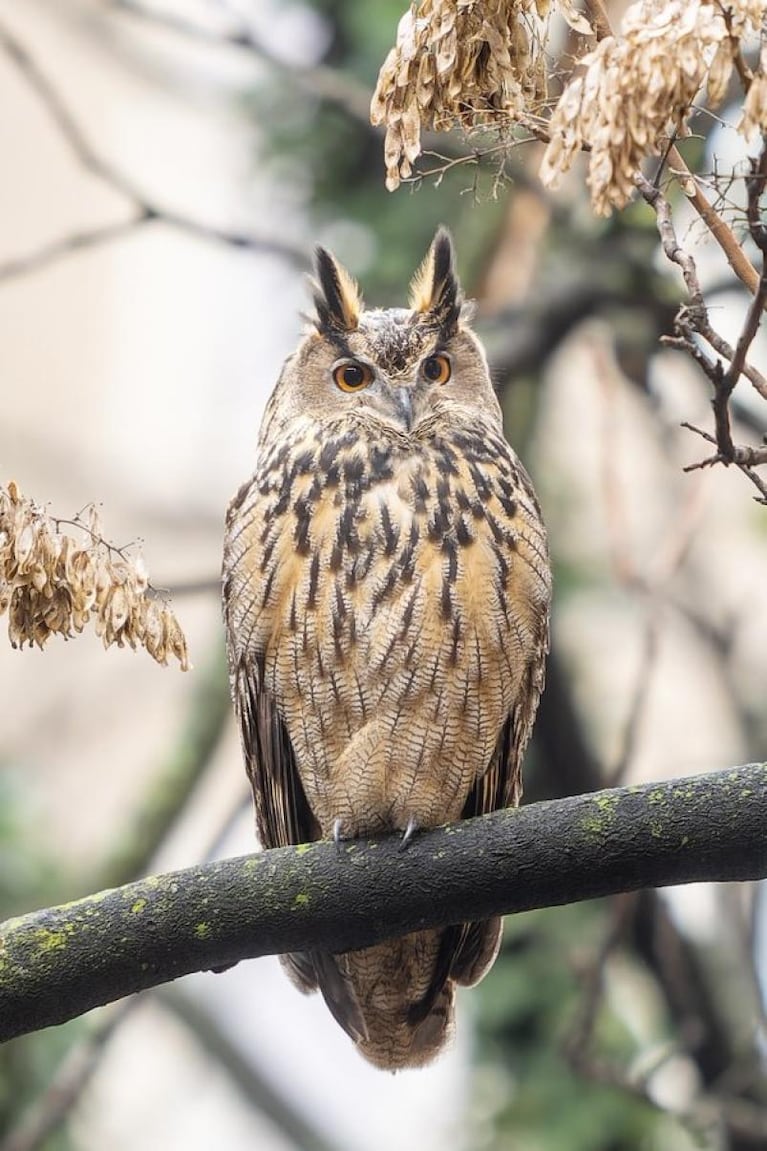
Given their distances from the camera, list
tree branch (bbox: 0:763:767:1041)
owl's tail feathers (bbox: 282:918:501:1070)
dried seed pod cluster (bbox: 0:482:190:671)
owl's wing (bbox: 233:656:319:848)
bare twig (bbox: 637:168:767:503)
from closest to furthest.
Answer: bare twig (bbox: 637:168:767:503) < dried seed pod cluster (bbox: 0:482:190:671) < tree branch (bbox: 0:763:767:1041) < owl's wing (bbox: 233:656:319:848) < owl's tail feathers (bbox: 282:918:501:1070)

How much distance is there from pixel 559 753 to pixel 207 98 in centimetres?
356

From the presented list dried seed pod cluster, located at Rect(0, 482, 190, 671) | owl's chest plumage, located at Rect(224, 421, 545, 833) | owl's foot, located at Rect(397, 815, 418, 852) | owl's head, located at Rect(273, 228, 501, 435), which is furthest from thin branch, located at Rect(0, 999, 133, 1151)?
dried seed pod cluster, located at Rect(0, 482, 190, 671)

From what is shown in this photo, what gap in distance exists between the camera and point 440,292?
137 inches

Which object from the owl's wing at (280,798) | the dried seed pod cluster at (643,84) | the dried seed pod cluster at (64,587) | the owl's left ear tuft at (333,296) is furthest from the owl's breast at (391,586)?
the dried seed pod cluster at (643,84)

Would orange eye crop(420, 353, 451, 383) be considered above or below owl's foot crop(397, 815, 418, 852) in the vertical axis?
above

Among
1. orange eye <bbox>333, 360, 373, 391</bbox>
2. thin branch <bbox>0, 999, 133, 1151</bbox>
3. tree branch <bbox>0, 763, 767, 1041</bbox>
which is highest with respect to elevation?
orange eye <bbox>333, 360, 373, 391</bbox>

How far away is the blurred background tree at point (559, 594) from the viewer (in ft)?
15.9

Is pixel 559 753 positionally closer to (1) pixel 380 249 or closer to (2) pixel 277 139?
(1) pixel 380 249

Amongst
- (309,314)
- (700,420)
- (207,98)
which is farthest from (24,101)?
(309,314)

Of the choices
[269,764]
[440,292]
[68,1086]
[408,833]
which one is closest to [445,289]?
[440,292]

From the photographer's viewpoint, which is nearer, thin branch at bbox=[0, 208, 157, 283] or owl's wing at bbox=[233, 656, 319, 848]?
owl's wing at bbox=[233, 656, 319, 848]

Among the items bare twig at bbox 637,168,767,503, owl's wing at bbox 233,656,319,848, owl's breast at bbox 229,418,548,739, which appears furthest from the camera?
owl's wing at bbox 233,656,319,848

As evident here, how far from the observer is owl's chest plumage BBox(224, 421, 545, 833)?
3.03 meters

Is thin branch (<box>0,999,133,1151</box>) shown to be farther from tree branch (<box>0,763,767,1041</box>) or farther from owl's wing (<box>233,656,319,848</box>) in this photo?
tree branch (<box>0,763,767,1041</box>)
